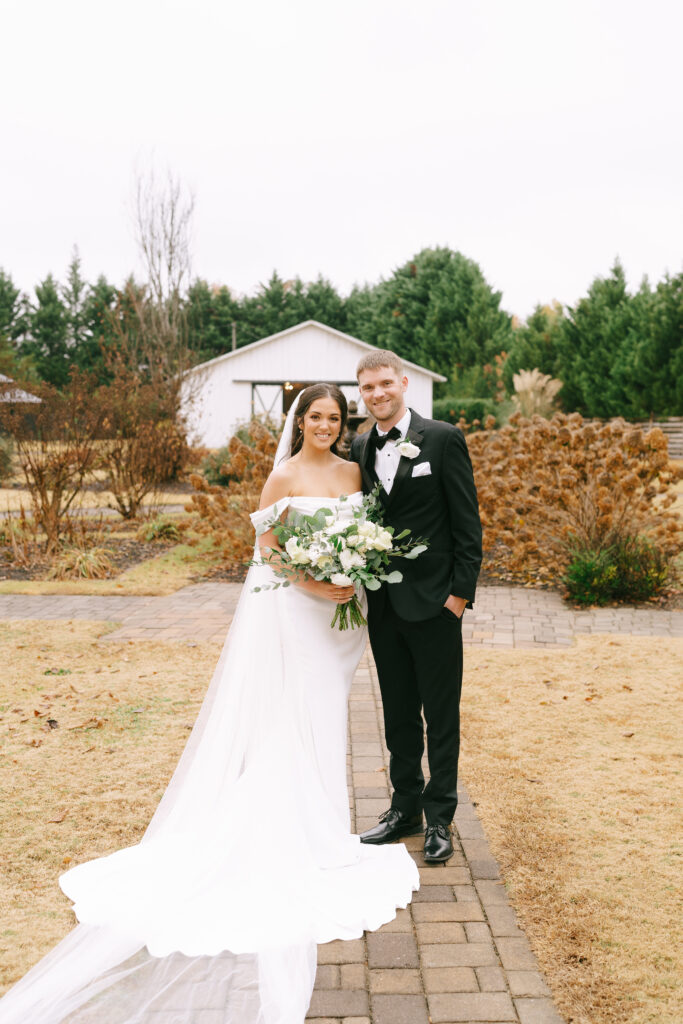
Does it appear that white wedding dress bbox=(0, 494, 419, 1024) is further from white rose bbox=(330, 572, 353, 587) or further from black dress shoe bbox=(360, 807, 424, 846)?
white rose bbox=(330, 572, 353, 587)

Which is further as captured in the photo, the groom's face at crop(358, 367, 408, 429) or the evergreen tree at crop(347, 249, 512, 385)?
the evergreen tree at crop(347, 249, 512, 385)

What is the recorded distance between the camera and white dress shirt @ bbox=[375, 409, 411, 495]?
11.9ft

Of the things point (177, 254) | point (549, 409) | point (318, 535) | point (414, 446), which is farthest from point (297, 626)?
point (549, 409)

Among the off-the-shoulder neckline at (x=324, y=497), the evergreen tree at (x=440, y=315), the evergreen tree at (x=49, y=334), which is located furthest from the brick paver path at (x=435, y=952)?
the evergreen tree at (x=49, y=334)

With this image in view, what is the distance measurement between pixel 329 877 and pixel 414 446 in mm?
1727

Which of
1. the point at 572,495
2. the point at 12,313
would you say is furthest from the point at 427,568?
the point at 12,313

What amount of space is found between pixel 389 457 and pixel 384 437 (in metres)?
0.09

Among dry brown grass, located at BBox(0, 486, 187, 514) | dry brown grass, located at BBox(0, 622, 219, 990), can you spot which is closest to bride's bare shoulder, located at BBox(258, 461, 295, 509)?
dry brown grass, located at BBox(0, 622, 219, 990)

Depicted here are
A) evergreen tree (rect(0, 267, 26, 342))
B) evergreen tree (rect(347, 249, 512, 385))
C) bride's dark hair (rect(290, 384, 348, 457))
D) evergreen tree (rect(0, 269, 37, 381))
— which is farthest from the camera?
evergreen tree (rect(0, 267, 26, 342))

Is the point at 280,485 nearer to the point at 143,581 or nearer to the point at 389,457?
the point at 389,457

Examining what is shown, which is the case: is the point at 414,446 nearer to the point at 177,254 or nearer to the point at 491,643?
the point at 491,643

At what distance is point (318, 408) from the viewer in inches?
144

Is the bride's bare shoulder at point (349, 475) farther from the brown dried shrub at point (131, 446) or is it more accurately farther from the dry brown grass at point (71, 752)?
the brown dried shrub at point (131, 446)

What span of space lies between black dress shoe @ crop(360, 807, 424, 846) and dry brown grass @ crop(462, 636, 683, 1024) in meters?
0.34
